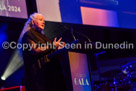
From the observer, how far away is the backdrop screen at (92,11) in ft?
9.68

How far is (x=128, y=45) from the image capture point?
14.3ft

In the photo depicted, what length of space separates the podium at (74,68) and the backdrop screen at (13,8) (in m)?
1.10

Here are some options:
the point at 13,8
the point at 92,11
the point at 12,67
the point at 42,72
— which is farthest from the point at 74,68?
the point at 12,67

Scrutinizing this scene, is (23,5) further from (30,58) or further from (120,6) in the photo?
(120,6)

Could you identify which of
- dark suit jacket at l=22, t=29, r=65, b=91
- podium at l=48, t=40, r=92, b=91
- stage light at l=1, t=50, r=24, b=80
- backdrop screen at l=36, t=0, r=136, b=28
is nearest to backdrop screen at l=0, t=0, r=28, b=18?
backdrop screen at l=36, t=0, r=136, b=28

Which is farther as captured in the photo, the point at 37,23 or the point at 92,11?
the point at 92,11

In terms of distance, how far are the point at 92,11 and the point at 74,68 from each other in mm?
1845

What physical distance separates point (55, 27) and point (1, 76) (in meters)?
2.00

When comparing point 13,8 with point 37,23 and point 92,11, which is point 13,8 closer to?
point 37,23

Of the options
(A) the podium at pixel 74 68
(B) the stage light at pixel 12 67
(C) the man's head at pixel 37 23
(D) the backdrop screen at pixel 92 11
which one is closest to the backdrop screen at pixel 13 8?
(D) the backdrop screen at pixel 92 11

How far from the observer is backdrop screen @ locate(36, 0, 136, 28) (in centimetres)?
295

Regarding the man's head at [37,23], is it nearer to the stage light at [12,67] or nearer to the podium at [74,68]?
the podium at [74,68]

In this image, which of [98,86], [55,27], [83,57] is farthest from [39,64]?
[98,86]

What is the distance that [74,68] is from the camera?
1610mm
